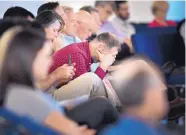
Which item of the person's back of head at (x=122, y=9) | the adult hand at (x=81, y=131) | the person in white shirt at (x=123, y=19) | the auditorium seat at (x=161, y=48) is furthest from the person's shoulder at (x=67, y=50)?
the person's back of head at (x=122, y=9)

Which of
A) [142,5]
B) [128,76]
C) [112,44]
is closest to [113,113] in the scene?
[128,76]

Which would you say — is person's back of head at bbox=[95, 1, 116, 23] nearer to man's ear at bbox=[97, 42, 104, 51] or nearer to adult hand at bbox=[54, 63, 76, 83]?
man's ear at bbox=[97, 42, 104, 51]

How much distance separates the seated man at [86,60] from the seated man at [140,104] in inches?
35.2

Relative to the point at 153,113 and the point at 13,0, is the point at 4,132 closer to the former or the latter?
the point at 153,113

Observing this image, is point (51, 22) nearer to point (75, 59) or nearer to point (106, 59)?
point (75, 59)

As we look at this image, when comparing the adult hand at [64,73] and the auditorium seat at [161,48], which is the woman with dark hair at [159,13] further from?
the adult hand at [64,73]

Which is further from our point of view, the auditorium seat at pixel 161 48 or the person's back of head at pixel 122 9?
the person's back of head at pixel 122 9

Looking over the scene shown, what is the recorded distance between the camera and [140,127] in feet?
4.40

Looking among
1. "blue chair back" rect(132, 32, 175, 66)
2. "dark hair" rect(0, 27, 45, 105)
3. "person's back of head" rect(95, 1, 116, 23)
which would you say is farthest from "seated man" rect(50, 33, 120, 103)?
"person's back of head" rect(95, 1, 116, 23)

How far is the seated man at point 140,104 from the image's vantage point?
4.41ft

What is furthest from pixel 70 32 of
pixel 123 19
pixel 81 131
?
pixel 123 19

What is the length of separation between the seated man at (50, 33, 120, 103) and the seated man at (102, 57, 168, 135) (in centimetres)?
89

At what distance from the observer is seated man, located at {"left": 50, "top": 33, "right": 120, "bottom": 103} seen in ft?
7.65

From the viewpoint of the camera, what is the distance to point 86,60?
8.60 ft
